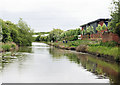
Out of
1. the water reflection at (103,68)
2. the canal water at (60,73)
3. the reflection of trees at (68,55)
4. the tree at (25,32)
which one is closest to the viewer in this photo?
the canal water at (60,73)

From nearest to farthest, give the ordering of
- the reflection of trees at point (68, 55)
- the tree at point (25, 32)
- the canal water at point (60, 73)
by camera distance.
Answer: the canal water at point (60, 73)
the reflection of trees at point (68, 55)
the tree at point (25, 32)

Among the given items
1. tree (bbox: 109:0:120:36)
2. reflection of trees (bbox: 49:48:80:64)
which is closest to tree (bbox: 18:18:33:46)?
reflection of trees (bbox: 49:48:80:64)

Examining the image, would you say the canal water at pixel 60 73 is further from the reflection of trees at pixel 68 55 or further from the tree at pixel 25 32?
the tree at pixel 25 32

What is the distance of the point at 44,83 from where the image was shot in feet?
32.4

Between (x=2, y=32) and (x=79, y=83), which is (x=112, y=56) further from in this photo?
(x=2, y=32)

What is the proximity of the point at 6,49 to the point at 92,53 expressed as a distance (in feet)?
60.2

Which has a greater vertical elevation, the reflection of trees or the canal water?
the canal water

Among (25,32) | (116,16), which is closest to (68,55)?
(116,16)

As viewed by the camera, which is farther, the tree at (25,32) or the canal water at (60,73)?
the tree at (25,32)

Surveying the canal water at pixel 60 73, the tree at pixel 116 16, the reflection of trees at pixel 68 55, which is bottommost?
the reflection of trees at pixel 68 55

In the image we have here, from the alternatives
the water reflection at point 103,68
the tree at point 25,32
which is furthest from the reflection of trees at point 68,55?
the tree at point 25,32

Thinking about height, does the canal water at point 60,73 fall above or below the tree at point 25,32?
below

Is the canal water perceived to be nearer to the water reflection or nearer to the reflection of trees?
the water reflection

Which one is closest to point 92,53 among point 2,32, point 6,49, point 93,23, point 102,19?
point 6,49
